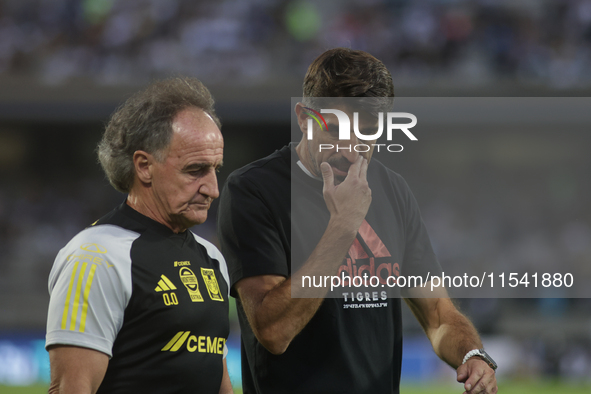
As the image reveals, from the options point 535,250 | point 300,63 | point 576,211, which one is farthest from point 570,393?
point 300,63

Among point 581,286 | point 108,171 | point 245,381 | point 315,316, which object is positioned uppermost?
point 581,286

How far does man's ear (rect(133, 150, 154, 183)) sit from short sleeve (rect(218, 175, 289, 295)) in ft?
1.22

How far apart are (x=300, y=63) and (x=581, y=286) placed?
6992 millimetres

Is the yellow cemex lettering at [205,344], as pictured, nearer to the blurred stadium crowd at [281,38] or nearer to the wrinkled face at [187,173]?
the wrinkled face at [187,173]

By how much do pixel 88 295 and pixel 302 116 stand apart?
1.05 m

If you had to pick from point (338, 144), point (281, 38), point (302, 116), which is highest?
point (281, 38)

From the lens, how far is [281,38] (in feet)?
46.4

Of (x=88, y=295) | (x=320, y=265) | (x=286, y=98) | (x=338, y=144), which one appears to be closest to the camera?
(x=88, y=295)

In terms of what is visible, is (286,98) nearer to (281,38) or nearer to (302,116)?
(281,38)

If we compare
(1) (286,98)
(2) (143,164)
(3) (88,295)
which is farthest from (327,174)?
(1) (286,98)

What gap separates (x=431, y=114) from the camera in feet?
44.1

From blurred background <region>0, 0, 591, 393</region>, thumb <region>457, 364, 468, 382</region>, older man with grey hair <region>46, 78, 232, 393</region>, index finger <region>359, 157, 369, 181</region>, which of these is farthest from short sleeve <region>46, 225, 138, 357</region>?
blurred background <region>0, 0, 591, 393</region>

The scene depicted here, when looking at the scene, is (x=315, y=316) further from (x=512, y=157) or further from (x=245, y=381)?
(x=512, y=157)

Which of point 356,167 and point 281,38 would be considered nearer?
point 356,167
